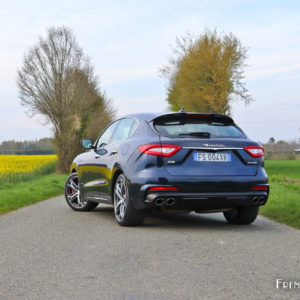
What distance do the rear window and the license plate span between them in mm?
305

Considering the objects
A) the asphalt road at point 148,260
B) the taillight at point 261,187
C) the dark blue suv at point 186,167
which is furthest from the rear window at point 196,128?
the asphalt road at point 148,260

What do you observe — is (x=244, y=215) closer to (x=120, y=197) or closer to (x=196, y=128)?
(x=196, y=128)

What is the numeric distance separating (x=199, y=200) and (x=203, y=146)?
724 mm

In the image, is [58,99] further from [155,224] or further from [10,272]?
[10,272]

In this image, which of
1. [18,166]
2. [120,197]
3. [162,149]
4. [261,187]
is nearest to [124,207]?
[120,197]

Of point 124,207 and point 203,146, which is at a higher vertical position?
point 203,146

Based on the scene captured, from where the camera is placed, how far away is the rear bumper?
7.14 m

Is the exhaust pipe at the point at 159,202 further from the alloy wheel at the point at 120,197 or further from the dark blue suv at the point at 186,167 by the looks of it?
the alloy wheel at the point at 120,197

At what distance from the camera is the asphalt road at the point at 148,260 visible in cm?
421

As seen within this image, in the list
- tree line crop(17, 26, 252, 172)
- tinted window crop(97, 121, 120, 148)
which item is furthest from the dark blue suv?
tree line crop(17, 26, 252, 172)

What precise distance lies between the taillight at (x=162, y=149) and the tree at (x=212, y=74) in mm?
34078

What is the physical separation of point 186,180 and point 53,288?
10.4ft

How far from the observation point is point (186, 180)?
7.14 m

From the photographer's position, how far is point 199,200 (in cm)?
719
